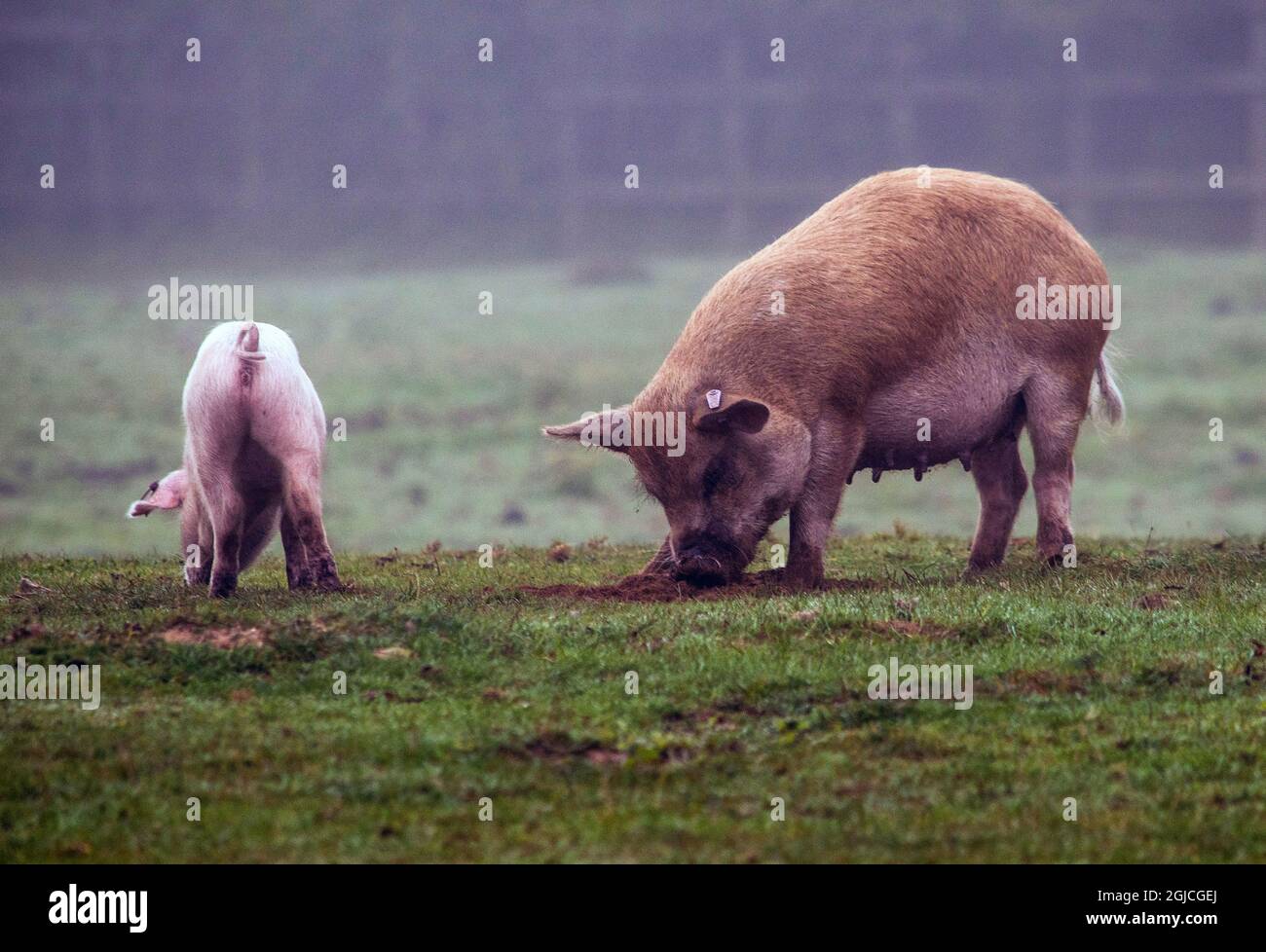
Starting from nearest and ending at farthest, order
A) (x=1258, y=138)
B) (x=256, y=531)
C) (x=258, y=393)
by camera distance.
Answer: (x=258, y=393) < (x=256, y=531) < (x=1258, y=138)

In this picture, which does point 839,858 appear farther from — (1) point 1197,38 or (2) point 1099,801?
(1) point 1197,38

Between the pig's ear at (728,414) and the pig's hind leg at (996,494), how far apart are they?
2.27 meters

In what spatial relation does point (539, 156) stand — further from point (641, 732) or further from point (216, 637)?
point (641, 732)

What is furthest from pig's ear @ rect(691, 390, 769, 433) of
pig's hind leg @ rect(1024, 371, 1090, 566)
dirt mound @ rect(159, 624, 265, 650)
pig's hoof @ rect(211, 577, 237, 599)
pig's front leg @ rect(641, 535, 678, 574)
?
dirt mound @ rect(159, 624, 265, 650)

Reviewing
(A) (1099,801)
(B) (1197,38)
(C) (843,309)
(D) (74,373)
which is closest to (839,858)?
(A) (1099,801)

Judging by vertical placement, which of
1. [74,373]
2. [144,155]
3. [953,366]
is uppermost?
[144,155]

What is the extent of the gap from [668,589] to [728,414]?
1154 mm

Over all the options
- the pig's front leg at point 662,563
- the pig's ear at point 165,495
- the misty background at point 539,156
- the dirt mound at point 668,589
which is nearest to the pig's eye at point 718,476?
the pig's front leg at point 662,563

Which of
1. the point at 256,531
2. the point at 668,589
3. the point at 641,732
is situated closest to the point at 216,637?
the point at 256,531

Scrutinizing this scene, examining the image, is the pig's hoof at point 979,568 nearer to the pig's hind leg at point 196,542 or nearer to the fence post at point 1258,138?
the pig's hind leg at point 196,542

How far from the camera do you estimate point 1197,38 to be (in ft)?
151

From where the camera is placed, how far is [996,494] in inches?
508
